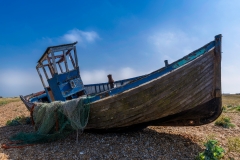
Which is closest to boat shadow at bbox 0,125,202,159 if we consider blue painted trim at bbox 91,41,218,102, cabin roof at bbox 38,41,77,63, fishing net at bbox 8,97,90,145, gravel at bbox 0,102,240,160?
gravel at bbox 0,102,240,160

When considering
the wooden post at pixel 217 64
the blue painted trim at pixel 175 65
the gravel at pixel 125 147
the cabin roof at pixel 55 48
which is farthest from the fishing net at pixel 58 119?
the wooden post at pixel 217 64

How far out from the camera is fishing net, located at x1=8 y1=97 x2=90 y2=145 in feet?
17.3

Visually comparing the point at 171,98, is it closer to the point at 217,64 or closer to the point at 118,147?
the point at 217,64

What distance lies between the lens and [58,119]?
5.92 meters

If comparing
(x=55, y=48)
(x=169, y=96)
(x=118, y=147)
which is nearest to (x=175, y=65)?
(x=169, y=96)

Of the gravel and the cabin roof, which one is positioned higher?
the cabin roof

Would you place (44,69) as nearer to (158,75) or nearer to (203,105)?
(158,75)

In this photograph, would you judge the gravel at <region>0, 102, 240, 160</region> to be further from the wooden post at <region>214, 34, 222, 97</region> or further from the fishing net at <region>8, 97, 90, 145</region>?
the wooden post at <region>214, 34, 222, 97</region>

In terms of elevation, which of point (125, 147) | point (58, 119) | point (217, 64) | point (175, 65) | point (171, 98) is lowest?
point (125, 147)

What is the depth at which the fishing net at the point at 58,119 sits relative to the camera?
529cm

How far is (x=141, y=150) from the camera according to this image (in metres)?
4.73

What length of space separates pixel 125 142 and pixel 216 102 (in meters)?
2.80

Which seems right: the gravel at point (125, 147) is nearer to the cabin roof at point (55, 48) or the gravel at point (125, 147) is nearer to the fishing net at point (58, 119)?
the fishing net at point (58, 119)

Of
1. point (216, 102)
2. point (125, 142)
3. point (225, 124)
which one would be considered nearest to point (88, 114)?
point (125, 142)
